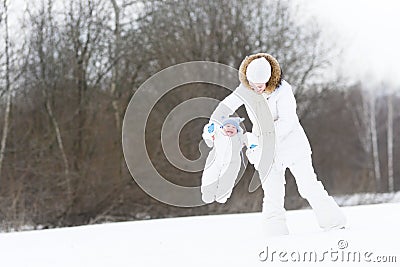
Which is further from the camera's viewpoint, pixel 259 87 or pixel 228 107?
pixel 228 107

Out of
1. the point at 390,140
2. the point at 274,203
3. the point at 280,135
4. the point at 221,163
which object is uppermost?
the point at 390,140

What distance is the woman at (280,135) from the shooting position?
354cm

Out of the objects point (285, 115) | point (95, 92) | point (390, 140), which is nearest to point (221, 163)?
point (285, 115)

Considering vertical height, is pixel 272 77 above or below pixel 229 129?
above

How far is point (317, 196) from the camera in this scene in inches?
142

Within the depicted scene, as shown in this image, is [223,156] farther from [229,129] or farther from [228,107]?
[228,107]

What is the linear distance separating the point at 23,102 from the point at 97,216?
2556mm

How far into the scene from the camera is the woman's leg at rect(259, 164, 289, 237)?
11.9 ft

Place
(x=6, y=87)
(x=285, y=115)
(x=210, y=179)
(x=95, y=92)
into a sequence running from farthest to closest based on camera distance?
(x=95, y=92) < (x=6, y=87) < (x=210, y=179) < (x=285, y=115)

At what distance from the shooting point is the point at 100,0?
38.2 ft

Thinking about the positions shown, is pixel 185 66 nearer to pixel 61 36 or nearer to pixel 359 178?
pixel 61 36

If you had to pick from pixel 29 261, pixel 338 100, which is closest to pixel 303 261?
pixel 29 261

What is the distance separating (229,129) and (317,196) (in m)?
0.68

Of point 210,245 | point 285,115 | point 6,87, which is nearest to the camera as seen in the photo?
point 210,245
